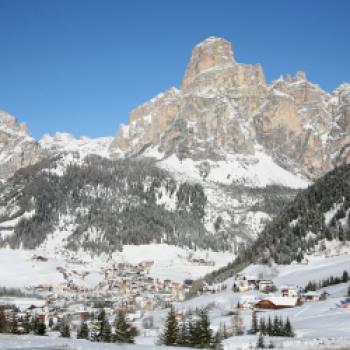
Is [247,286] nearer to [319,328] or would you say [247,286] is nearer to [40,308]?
[40,308]

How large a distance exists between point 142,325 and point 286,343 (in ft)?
217

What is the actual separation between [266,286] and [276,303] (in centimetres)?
3301

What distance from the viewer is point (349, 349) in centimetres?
6888

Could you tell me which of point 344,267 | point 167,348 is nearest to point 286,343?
point 167,348

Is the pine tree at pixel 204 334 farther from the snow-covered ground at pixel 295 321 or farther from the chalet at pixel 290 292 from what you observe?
the chalet at pixel 290 292

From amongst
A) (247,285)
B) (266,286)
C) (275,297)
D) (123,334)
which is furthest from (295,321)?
(247,285)

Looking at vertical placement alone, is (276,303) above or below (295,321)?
above

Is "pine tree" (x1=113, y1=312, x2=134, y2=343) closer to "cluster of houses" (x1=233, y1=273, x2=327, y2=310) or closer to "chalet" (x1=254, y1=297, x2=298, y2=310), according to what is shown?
"chalet" (x1=254, y1=297, x2=298, y2=310)

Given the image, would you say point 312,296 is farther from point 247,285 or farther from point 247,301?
point 247,285

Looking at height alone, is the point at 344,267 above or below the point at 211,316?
above

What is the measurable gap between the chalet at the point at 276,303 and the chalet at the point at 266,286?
27.1 metres

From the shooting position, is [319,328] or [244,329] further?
[244,329]

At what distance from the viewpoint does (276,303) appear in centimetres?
15425

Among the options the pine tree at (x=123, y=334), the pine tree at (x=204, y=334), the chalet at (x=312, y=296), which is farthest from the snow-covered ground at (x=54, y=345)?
the chalet at (x=312, y=296)
